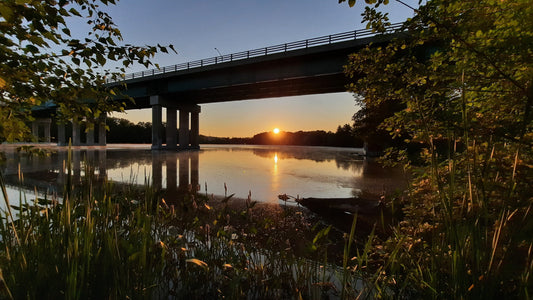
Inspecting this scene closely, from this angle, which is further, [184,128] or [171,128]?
[184,128]

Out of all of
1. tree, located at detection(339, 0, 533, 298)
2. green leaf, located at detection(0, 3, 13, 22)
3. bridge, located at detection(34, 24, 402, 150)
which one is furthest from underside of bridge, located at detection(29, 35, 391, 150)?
green leaf, located at detection(0, 3, 13, 22)

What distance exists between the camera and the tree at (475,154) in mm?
1614

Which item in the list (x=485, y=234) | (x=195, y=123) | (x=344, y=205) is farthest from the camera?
(x=195, y=123)

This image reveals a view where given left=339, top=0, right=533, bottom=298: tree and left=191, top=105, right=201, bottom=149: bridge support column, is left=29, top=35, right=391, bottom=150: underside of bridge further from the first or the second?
left=339, top=0, right=533, bottom=298: tree

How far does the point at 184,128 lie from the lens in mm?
46656

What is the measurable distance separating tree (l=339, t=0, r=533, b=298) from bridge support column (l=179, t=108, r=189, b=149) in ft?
A: 155

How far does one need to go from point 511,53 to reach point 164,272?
445cm

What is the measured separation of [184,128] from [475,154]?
48.8 meters

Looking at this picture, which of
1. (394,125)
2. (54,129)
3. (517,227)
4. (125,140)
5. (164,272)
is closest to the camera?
(517,227)

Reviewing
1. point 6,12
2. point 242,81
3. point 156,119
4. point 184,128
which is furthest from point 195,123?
point 6,12

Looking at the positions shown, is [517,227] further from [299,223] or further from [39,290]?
[299,223]

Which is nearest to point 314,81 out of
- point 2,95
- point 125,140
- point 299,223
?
point 299,223

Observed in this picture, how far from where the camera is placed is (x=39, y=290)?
1.75 metres

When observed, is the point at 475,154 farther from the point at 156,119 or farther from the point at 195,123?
the point at 195,123
